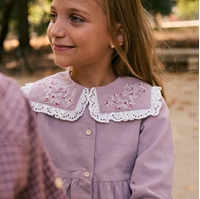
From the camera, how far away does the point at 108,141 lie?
6.09 feet

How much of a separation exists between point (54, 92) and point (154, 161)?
567mm

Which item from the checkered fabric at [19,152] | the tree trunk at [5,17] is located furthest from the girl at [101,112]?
the tree trunk at [5,17]

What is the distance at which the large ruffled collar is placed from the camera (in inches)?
74.0

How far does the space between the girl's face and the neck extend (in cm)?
13

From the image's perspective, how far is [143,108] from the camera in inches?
74.7

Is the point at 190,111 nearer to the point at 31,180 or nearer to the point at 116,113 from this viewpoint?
the point at 116,113

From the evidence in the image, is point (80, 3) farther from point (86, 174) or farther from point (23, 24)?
point (23, 24)

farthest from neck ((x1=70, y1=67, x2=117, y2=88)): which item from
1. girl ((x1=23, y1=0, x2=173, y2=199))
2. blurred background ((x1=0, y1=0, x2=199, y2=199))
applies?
blurred background ((x1=0, y1=0, x2=199, y2=199))

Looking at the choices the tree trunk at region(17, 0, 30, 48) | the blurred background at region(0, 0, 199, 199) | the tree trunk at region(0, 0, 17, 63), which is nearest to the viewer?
the blurred background at region(0, 0, 199, 199)

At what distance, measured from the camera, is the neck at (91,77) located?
1.97m

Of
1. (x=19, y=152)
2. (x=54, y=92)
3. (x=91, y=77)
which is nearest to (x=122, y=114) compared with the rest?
(x=91, y=77)

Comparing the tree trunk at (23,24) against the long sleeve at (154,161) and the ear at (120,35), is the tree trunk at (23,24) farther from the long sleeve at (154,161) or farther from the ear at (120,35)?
the long sleeve at (154,161)

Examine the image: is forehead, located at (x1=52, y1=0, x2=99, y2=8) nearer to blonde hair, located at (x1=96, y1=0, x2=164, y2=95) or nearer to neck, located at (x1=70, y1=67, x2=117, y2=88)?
blonde hair, located at (x1=96, y1=0, x2=164, y2=95)

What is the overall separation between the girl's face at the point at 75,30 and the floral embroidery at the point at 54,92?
0.63 ft
